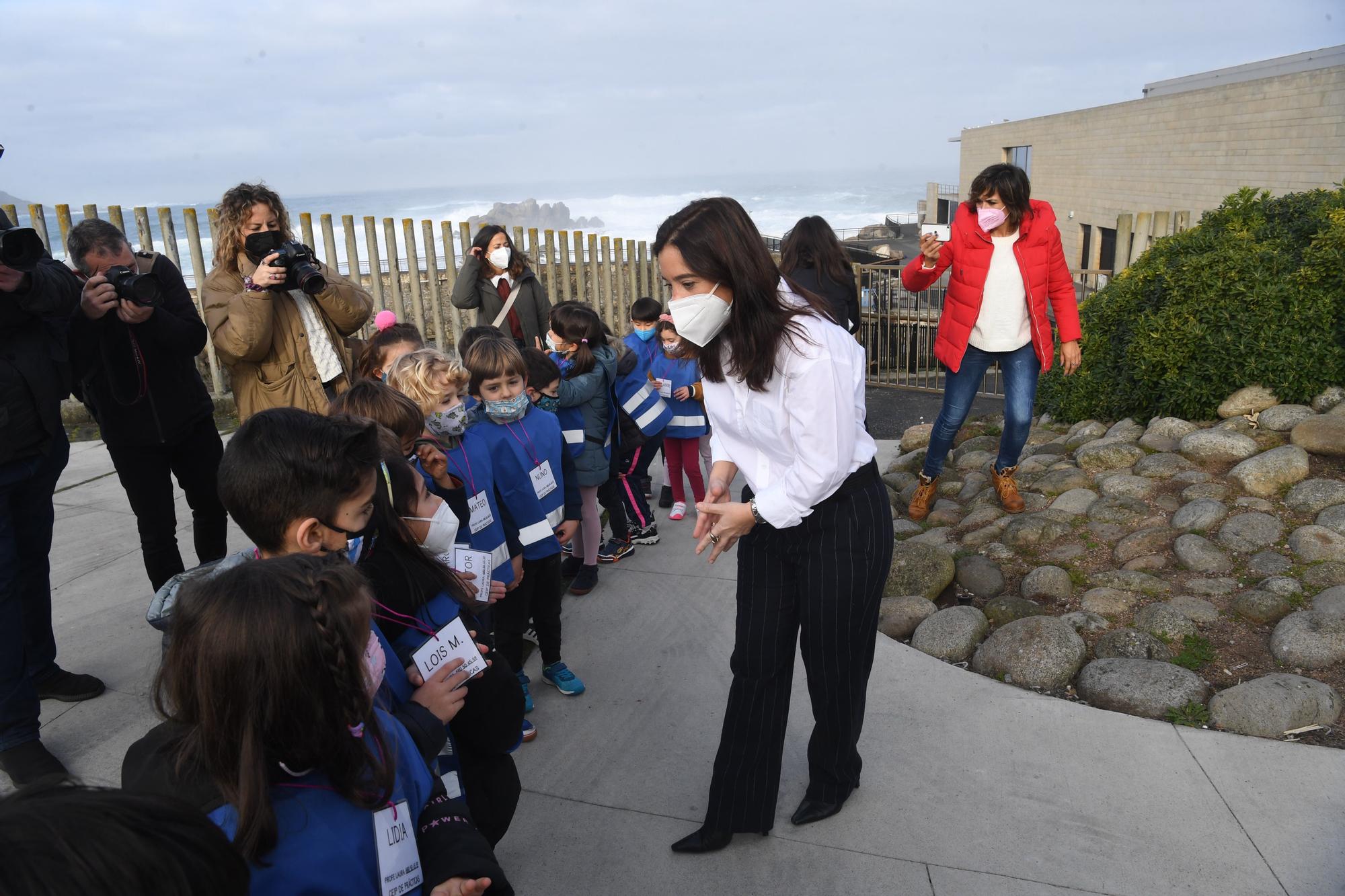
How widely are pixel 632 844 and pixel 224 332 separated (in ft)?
8.50

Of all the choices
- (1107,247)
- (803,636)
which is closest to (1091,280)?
(803,636)

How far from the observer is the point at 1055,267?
4.77 m

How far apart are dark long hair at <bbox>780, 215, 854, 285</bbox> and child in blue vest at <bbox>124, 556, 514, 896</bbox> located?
402cm

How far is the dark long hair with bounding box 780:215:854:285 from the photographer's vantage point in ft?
16.6

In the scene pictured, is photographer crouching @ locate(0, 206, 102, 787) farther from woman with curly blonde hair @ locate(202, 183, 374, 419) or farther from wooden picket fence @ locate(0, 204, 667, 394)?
wooden picket fence @ locate(0, 204, 667, 394)

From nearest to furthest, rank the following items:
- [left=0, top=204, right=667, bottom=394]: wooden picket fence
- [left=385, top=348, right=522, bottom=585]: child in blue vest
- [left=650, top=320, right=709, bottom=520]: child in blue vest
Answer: [left=385, top=348, right=522, bottom=585]: child in blue vest, [left=650, top=320, right=709, bottom=520]: child in blue vest, [left=0, top=204, right=667, bottom=394]: wooden picket fence

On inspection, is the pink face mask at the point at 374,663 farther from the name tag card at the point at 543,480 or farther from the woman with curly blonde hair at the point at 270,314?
the woman with curly blonde hair at the point at 270,314

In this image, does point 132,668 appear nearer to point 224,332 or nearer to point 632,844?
point 224,332

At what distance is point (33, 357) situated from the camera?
3.00m

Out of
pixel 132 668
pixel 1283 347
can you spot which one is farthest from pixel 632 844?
pixel 1283 347

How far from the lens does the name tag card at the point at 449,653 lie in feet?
6.42

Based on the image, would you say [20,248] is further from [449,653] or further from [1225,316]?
[1225,316]

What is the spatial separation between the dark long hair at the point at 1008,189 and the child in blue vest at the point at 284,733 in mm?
4076

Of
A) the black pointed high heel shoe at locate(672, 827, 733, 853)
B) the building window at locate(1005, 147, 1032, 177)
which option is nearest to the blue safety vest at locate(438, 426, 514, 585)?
the black pointed high heel shoe at locate(672, 827, 733, 853)
